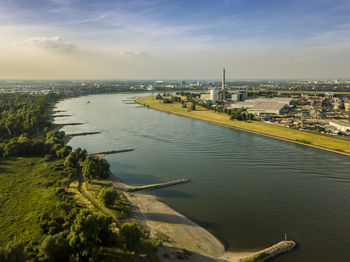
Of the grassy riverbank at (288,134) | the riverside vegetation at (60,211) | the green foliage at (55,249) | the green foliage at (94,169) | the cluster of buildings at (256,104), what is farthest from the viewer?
the cluster of buildings at (256,104)

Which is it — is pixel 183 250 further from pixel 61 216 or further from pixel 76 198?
pixel 76 198

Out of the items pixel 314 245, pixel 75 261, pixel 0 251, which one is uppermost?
pixel 0 251

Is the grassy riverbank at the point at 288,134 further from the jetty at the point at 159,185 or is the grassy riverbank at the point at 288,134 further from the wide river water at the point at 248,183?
the jetty at the point at 159,185

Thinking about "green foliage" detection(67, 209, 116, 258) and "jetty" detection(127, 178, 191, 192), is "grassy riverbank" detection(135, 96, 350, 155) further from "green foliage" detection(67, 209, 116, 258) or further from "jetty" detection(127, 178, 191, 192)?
"green foliage" detection(67, 209, 116, 258)

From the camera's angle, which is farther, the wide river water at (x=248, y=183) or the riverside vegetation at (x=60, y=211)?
the wide river water at (x=248, y=183)

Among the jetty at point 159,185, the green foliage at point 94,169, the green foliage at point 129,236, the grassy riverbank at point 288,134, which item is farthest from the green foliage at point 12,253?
the grassy riverbank at point 288,134

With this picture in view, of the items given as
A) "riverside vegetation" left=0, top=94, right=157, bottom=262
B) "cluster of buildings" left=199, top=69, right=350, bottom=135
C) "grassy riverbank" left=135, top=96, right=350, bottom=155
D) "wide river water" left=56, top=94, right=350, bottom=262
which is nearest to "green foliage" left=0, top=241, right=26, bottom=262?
"riverside vegetation" left=0, top=94, right=157, bottom=262

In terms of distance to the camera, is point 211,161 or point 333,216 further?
point 211,161

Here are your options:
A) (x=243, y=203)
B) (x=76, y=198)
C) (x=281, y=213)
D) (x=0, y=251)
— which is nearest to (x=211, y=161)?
(x=243, y=203)

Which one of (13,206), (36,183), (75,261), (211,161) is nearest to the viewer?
(75,261)
